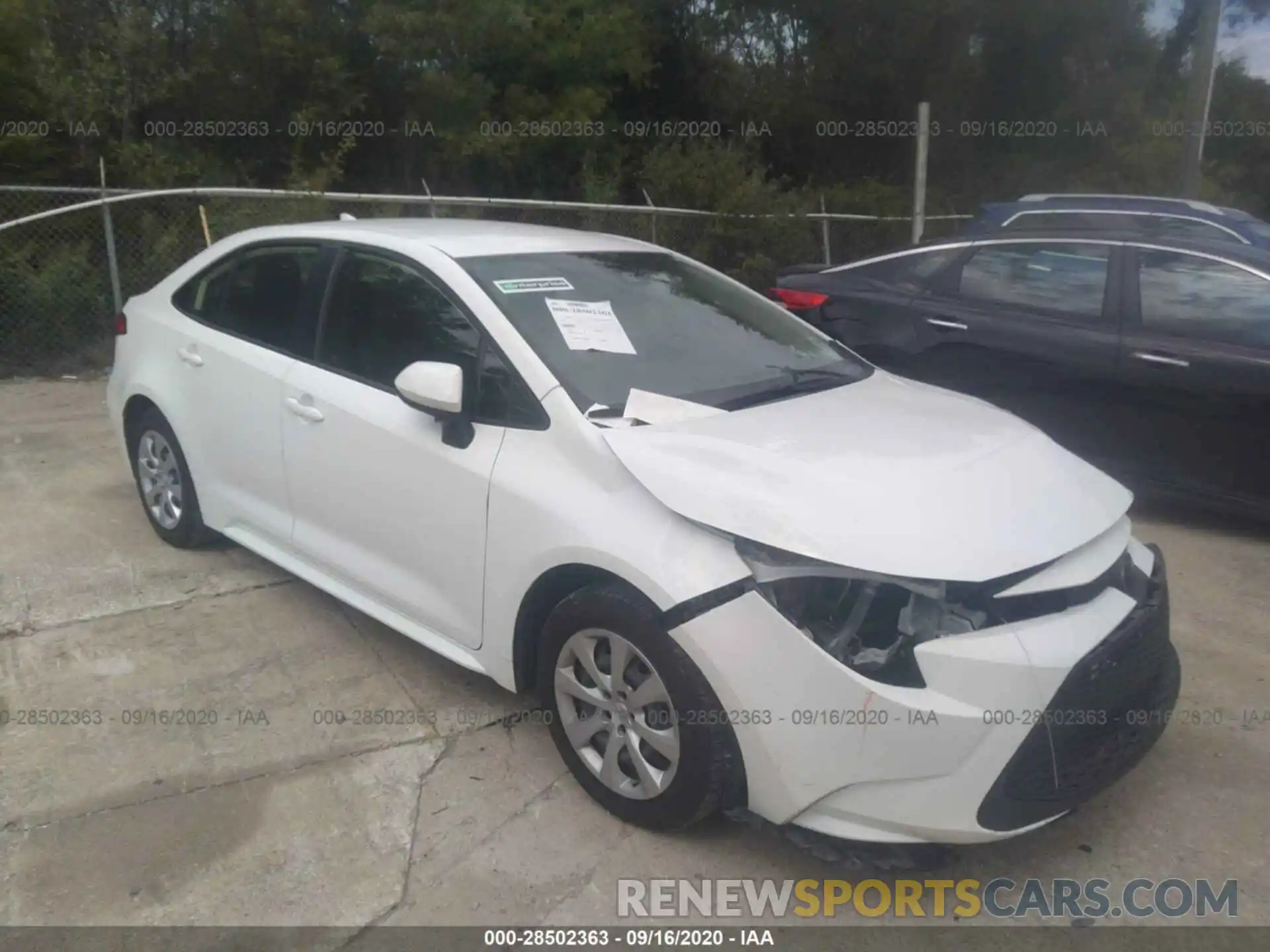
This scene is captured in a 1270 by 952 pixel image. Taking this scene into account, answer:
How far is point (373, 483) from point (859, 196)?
13.5m

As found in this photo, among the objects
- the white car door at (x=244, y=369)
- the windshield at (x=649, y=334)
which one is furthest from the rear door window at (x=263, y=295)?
the windshield at (x=649, y=334)

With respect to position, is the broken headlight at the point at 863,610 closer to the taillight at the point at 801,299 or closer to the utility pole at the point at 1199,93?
the taillight at the point at 801,299

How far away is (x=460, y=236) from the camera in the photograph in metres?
4.02

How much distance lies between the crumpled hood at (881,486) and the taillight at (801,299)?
3.10m

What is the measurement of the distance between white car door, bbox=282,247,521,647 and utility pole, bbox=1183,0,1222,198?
14.4 meters

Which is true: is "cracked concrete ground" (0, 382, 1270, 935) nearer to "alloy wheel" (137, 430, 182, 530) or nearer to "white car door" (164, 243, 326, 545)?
"alloy wheel" (137, 430, 182, 530)

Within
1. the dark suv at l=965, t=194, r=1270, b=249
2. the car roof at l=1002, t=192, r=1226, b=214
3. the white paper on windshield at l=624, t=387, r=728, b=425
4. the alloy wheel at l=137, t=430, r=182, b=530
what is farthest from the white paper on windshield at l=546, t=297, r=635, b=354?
the car roof at l=1002, t=192, r=1226, b=214


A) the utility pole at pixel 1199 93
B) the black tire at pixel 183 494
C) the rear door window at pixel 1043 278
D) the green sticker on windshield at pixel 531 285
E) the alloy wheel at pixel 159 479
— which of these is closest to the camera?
the green sticker on windshield at pixel 531 285

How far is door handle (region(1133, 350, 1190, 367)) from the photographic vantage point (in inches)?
211

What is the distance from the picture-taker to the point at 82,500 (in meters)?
5.77

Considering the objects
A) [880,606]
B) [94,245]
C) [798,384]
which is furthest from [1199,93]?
[880,606]

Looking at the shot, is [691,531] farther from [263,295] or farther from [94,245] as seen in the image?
[94,245]

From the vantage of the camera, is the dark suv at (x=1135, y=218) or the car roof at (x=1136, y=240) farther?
the dark suv at (x=1135, y=218)

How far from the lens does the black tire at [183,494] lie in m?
4.84
